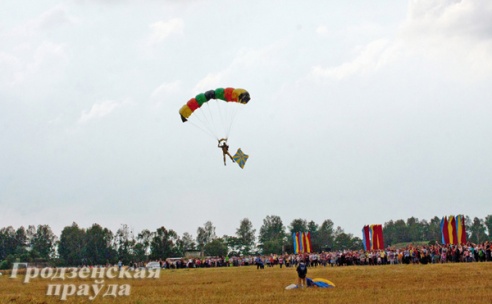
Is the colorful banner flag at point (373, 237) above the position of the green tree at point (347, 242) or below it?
below

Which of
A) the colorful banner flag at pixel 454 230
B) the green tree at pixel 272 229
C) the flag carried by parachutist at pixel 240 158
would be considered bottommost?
the colorful banner flag at pixel 454 230

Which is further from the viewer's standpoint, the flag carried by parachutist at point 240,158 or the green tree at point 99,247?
the green tree at point 99,247

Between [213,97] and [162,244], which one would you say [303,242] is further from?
[162,244]

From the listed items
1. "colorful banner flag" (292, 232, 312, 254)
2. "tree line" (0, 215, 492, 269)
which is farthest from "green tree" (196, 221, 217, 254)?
"colorful banner flag" (292, 232, 312, 254)

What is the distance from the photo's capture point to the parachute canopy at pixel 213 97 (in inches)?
1496

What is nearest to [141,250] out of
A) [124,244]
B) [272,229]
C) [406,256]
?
[124,244]

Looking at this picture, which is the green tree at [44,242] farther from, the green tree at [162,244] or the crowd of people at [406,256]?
the crowd of people at [406,256]

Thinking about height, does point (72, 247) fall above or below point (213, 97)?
above

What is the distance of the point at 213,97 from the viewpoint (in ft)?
128

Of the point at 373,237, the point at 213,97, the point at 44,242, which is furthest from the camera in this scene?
the point at 44,242

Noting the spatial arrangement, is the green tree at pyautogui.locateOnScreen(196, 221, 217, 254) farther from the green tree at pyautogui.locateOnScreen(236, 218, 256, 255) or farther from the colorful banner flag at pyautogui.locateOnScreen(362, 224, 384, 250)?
the colorful banner flag at pyautogui.locateOnScreen(362, 224, 384, 250)

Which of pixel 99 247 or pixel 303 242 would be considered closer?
pixel 303 242

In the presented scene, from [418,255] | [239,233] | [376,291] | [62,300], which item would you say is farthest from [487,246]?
[239,233]

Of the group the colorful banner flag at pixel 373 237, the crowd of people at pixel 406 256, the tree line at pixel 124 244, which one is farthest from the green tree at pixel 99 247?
the colorful banner flag at pixel 373 237
